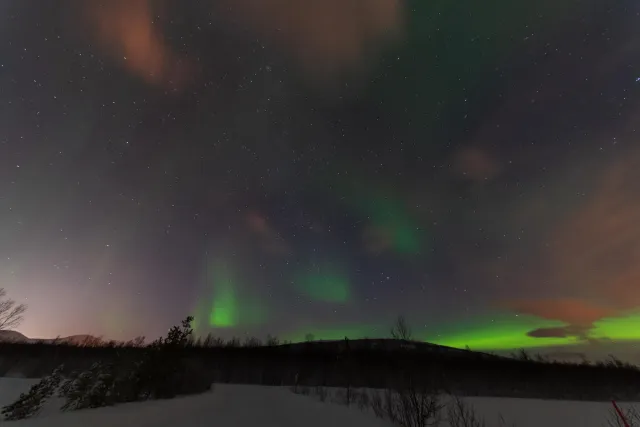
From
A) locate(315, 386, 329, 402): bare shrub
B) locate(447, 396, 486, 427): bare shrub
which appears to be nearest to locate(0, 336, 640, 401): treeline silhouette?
locate(315, 386, 329, 402): bare shrub

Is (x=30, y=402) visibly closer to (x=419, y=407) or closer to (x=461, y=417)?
(x=419, y=407)

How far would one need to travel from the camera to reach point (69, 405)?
19.9 metres

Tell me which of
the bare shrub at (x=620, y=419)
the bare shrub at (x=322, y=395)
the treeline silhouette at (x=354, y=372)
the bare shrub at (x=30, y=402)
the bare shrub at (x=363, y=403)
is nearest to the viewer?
the bare shrub at (x=30, y=402)

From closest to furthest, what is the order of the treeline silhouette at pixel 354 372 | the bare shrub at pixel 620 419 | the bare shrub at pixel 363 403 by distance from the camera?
1. the bare shrub at pixel 620 419
2. the bare shrub at pixel 363 403
3. the treeline silhouette at pixel 354 372

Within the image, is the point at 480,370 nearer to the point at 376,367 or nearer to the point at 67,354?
the point at 376,367

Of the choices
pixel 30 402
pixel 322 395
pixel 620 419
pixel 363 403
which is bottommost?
pixel 30 402

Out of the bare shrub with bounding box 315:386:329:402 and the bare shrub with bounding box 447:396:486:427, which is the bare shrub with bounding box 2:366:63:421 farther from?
the bare shrub with bounding box 315:386:329:402

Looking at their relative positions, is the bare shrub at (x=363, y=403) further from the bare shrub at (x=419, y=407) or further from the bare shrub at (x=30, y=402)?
the bare shrub at (x=30, y=402)

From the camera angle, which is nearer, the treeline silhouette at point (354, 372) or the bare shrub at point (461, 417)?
the bare shrub at point (461, 417)

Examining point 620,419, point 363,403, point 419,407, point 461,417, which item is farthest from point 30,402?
point 620,419

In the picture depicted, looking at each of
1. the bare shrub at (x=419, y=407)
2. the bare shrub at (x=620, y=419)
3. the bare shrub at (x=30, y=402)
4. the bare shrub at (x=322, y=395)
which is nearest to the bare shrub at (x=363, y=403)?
the bare shrub at (x=322, y=395)

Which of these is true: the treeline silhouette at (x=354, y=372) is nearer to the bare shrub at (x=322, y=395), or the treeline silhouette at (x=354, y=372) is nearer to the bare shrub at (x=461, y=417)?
the bare shrub at (x=322, y=395)

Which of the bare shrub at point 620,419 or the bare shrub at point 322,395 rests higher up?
the bare shrub at point 322,395

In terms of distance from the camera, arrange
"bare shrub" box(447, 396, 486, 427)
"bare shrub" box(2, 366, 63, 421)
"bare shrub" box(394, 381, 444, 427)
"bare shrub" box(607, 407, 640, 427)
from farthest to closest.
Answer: "bare shrub" box(447, 396, 486, 427)
"bare shrub" box(394, 381, 444, 427)
"bare shrub" box(607, 407, 640, 427)
"bare shrub" box(2, 366, 63, 421)
